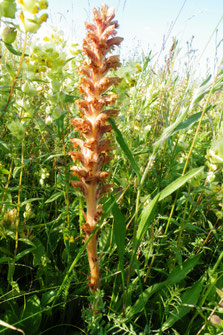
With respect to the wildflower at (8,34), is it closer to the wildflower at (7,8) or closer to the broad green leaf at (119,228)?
the wildflower at (7,8)

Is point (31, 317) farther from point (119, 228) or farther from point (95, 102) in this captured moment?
point (95, 102)

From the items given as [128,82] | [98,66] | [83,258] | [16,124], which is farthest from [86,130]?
[83,258]

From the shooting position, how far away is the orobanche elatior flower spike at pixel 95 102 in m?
1.03

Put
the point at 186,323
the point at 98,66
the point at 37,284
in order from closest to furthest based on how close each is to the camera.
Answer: the point at 98,66
the point at 186,323
the point at 37,284

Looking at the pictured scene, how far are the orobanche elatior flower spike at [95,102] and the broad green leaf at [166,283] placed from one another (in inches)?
17.7

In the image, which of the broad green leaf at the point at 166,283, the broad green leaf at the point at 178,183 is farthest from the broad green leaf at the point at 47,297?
the broad green leaf at the point at 178,183

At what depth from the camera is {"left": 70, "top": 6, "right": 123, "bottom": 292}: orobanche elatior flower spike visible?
103cm

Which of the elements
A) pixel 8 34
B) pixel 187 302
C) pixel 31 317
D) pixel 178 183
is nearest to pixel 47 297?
pixel 31 317

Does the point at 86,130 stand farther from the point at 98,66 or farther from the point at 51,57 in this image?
the point at 51,57

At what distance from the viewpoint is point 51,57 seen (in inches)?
49.5

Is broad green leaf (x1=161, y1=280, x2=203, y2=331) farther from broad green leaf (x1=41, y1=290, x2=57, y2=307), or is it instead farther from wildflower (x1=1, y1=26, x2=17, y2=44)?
wildflower (x1=1, y1=26, x2=17, y2=44)

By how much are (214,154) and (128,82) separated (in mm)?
683

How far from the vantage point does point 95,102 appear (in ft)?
3.42

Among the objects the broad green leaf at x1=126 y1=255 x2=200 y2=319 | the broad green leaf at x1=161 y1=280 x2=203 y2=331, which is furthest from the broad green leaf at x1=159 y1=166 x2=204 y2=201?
the broad green leaf at x1=161 y1=280 x2=203 y2=331
